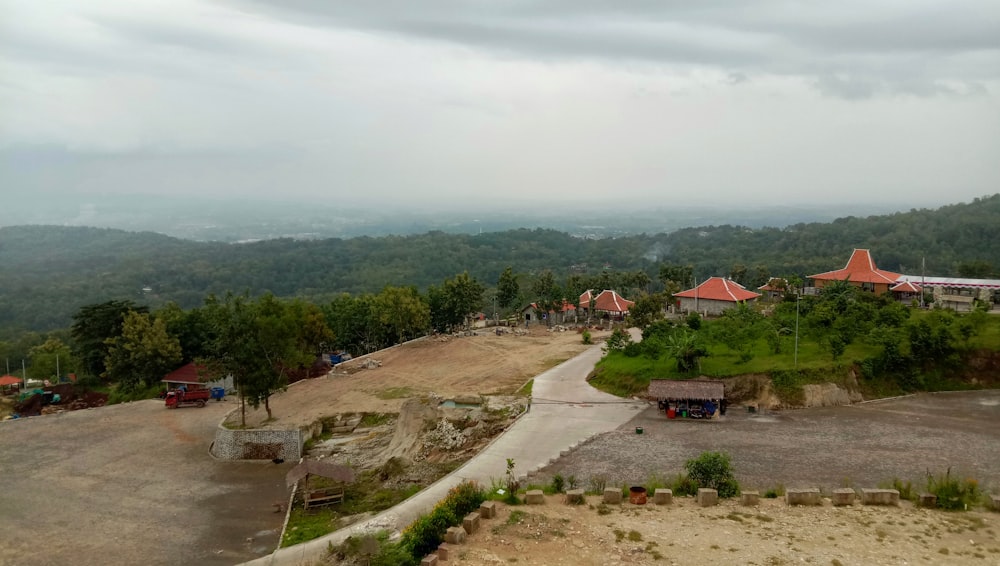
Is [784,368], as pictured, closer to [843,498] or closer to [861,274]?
[843,498]

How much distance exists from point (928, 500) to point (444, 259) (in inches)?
5148

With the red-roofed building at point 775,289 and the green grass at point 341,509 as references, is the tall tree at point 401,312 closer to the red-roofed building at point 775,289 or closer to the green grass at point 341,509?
the green grass at point 341,509

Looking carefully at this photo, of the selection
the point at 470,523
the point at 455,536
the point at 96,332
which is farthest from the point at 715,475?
the point at 96,332

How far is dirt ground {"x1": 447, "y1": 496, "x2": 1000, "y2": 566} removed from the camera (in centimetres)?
1349

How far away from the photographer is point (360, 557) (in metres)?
Result: 14.7

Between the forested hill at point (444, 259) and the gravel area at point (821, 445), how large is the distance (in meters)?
55.8

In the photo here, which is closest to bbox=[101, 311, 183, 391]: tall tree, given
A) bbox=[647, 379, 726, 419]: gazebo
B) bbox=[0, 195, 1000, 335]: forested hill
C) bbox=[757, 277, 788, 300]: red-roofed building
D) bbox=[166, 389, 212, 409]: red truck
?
bbox=[166, 389, 212, 409]: red truck

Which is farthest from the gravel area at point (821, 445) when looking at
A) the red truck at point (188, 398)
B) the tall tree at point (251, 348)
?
the red truck at point (188, 398)

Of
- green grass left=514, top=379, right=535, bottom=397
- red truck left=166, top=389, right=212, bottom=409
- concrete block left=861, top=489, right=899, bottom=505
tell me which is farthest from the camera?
red truck left=166, top=389, right=212, bottom=409

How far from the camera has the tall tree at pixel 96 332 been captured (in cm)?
4350

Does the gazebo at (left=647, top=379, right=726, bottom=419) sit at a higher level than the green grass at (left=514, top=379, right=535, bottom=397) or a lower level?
higher

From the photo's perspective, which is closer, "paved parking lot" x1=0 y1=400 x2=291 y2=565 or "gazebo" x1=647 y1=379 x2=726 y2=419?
"paved parking lot" x1=0 y1=400 x2=291 y2=565

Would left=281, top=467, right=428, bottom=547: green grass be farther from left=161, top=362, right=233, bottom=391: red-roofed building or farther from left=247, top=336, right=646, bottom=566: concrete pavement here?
left=161, top=362, right=233, bottom=391: red-roofed building

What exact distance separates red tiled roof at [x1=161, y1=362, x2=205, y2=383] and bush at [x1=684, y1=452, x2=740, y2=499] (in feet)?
97.0
